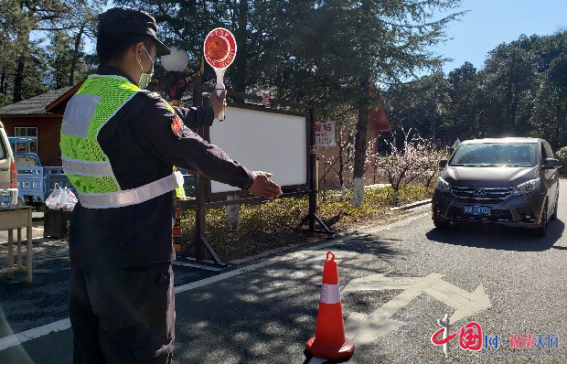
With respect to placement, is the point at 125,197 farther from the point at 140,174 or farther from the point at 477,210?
the point at 477,210

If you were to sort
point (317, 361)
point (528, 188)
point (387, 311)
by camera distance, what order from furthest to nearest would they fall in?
point (528, 188) < point (387, 311) < point (317, 361)

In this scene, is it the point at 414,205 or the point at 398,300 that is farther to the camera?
the point at 414,205

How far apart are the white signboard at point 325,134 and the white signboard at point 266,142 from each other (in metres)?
2.00

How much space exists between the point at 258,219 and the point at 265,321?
5513 millimetres

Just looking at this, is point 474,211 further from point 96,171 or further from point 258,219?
point 96,171

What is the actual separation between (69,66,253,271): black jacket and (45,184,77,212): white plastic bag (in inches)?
277

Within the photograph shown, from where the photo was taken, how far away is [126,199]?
186 centimetres

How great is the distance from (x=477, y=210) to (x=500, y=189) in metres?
0.49

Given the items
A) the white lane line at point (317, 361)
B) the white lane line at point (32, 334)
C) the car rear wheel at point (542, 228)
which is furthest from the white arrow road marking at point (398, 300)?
the car rear wheel at point (542, 228)

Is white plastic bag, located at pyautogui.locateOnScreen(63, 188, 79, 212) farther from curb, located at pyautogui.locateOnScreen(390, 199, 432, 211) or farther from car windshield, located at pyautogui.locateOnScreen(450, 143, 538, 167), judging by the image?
curb, located at pyautogui.locateOnScreen(390, 199, 432, 211)

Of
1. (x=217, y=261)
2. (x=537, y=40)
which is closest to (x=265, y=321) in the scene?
(x=217, y=261)

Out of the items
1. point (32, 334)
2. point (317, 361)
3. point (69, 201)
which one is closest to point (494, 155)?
point (317, 361)

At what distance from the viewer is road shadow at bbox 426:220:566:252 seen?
23.5ft

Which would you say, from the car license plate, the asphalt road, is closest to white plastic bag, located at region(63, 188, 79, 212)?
the asphalt road
